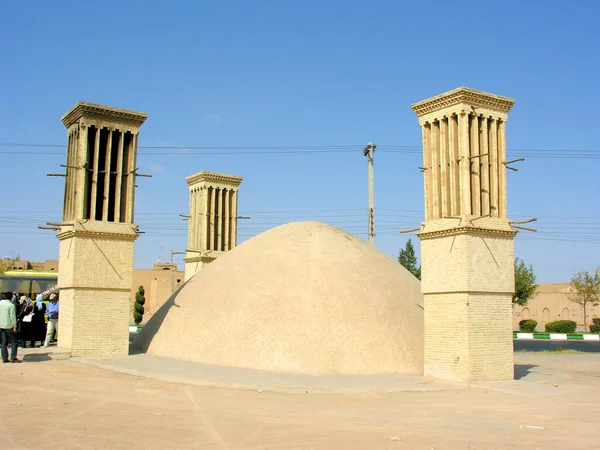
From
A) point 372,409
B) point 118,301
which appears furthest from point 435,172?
point 118,301

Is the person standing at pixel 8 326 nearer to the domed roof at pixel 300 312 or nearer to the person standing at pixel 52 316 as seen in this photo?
the person standing at pixel 52 316

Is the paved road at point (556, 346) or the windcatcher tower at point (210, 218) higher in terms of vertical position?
the windcatcher tower at point (210, 218)

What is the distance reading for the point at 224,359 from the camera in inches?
649

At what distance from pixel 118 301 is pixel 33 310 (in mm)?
2683

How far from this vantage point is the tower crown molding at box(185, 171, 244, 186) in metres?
27.0

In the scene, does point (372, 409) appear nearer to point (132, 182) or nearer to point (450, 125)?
point (450, 125)

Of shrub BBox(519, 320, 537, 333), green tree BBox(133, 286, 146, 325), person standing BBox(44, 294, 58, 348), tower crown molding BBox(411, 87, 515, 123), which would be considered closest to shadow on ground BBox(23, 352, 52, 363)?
person standing BBox(44, 294, 58, 348)

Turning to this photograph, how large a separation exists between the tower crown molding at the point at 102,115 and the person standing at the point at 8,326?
622 cm

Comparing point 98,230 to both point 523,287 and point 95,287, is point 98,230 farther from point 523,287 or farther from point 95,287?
point 523,287

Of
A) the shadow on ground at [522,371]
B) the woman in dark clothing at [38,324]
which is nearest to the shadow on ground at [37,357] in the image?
the woman in dark clothing at [38,324]

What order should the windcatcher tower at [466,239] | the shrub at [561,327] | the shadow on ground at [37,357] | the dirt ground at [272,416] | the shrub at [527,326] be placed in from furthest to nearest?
1. the shrub at [527,326]
2. the shrub at [561,327]
3. the shadow on ground at [37,357]
4. the windcatcher tower at [466,239]
5. the dirt ground at [272,416]

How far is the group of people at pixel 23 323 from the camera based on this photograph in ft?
47.9

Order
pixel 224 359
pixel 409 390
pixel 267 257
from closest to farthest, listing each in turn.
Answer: pixel 409 390
pixel 224 359
pixel 267 257

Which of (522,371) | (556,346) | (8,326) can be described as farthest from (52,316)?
(556,346)
